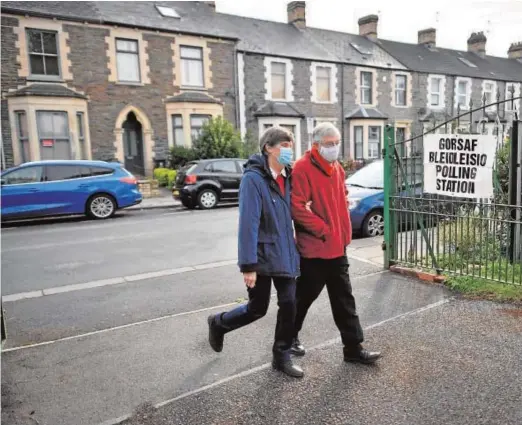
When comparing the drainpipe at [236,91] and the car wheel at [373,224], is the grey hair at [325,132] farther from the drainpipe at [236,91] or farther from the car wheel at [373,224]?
the drainpipe at [236,91]

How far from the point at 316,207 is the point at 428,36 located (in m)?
35.0

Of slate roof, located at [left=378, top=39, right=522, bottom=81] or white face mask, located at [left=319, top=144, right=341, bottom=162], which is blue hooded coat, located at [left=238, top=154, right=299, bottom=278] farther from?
slate roof, located at [left=378, top=39, right=522, bottom=81]

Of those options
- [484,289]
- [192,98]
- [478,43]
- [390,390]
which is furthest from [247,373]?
[478,43]

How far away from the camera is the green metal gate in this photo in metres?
5.04

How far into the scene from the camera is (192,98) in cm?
2095

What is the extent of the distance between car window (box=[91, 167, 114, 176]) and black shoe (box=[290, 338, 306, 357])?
10.4m

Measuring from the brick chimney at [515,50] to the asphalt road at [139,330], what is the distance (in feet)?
136

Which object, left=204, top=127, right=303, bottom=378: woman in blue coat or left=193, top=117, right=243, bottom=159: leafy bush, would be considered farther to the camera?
left=193, top=117, right=243, bottom=159: leafy bush

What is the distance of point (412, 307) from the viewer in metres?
4.61

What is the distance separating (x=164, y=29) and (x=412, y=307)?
1924 centimetres

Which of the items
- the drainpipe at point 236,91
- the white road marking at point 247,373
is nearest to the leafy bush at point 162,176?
the drainpipe at point 236,91

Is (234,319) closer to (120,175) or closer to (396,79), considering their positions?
(120,175)

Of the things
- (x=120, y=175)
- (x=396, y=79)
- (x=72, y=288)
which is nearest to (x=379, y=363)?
(x=72, y=288)

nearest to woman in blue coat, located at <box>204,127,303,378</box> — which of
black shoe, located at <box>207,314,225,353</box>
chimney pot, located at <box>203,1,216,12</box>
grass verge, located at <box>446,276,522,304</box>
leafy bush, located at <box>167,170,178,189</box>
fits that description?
black shoe, located at <box>207,314,225,353</box>
